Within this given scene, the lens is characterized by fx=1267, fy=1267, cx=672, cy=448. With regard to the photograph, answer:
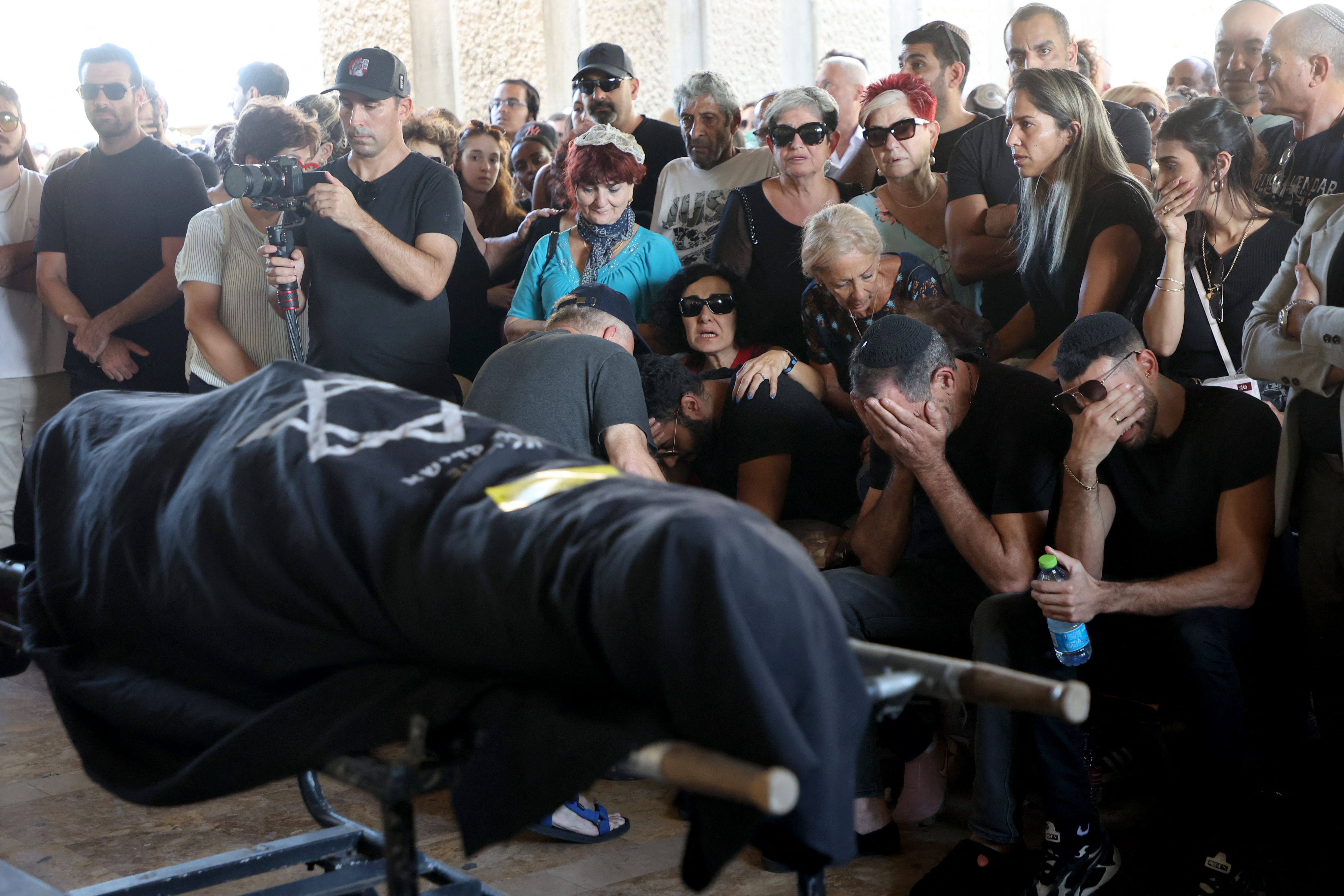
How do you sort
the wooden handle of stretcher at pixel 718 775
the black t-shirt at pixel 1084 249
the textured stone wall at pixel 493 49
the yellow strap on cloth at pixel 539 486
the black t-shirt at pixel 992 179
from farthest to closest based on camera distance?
the textured stone wall at pixel 493 49 → the black t-shirt at pixel 992 179 → the black t-shirt at pixel 1084 249 → the yellow strap on cloth at pixel 539 486 → the wooden handle of stretcher at pixel 718 775

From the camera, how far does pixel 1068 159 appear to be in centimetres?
300

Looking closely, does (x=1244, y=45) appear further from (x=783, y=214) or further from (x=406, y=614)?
(x=406, y=614)

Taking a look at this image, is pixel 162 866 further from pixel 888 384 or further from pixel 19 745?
pixel 888 384

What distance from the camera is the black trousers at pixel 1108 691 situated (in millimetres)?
2389

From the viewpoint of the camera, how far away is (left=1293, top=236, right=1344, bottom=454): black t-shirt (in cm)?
240

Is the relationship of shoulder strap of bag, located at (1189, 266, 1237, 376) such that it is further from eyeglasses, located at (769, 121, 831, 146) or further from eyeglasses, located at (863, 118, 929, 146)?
eyeglasses, located at (769, 121, 831, 146)

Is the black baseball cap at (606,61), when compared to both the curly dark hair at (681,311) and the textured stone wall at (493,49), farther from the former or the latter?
the textured stone wall at (493,49)

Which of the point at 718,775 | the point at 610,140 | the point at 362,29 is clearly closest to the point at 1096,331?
the point at 610,140

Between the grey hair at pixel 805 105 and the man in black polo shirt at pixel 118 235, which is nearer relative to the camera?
the grey hair at pixel 805 105

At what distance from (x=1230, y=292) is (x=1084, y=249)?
33 centimetres

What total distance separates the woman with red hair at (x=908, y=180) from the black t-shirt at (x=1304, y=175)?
77 cm

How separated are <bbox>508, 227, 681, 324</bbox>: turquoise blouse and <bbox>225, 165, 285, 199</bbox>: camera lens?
794 millimetres

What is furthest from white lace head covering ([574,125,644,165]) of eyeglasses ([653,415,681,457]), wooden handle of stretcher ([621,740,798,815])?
wooden handle of stretcher ([621,740,798,815])

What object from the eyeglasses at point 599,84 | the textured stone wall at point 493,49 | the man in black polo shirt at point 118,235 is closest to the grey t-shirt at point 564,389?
the eyeglasses at point 599,84
